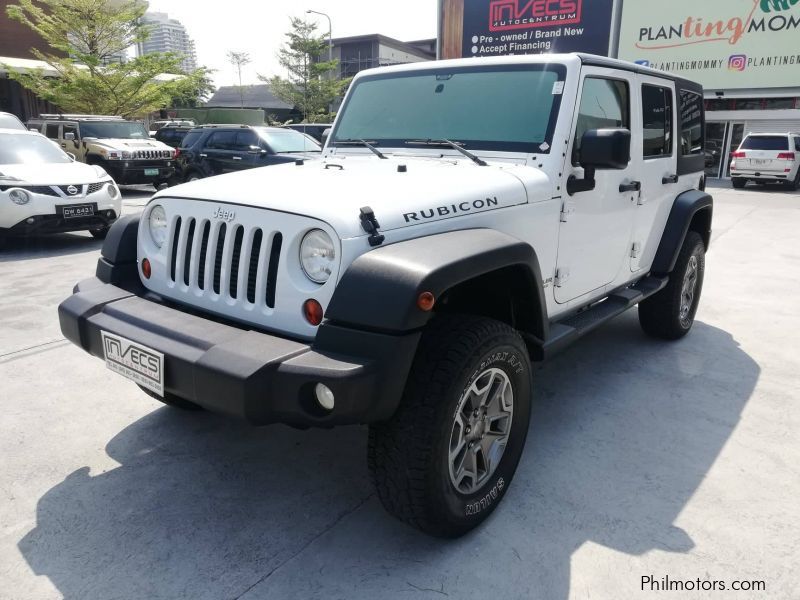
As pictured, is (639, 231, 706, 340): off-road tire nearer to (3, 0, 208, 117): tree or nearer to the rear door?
the rear door

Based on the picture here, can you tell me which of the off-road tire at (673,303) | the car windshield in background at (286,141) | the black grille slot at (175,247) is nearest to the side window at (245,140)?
the car windshield in background at (286,141)

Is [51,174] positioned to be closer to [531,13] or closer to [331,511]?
[331,511]

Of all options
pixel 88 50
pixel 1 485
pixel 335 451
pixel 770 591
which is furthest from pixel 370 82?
pixel 88 50

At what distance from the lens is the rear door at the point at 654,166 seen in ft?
12.9

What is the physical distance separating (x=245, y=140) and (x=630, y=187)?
9526 millimetres

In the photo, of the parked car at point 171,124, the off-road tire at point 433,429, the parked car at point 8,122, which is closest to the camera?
the off-road tire at point 433,429

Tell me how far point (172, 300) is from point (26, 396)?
1609mm

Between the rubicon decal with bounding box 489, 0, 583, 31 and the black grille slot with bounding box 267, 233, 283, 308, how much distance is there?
2574cm

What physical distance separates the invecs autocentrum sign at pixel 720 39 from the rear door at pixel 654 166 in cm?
1987

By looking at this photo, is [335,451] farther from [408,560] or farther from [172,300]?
[172,300]

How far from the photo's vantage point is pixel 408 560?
7.78ft

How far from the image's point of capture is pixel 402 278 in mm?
2031

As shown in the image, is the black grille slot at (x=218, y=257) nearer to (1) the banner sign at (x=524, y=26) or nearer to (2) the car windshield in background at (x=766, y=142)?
(2) the car windshield in background at (x=766, y=142)

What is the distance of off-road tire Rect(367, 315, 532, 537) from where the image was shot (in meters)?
2.16
